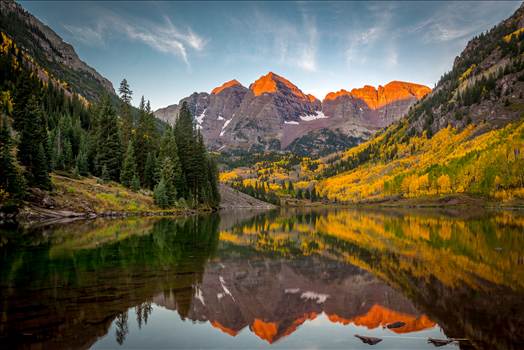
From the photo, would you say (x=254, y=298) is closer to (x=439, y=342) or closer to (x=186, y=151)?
(x=439, y=342)

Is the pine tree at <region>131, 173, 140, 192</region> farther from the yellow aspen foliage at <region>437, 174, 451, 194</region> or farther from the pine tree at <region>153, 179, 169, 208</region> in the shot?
the yellow aspen foliage at <region>437, 174, 451, 194</region>

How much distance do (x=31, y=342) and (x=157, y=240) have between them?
26.0 m

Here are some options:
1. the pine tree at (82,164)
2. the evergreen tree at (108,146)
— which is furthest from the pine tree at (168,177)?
the pine tree at (82,164)

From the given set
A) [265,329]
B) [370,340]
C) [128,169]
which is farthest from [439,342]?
[128,169]

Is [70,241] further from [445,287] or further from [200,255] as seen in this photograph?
[445,287]

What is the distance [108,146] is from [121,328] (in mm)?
84704

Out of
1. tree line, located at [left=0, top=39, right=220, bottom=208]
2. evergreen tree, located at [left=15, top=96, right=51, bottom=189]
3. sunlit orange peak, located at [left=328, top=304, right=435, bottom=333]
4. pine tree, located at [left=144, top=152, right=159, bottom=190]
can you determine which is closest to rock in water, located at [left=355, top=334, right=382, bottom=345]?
sunlit orange peak, located at [left=328, top=304, right=435, bottom=333]

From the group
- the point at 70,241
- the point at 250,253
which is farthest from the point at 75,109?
the point at 250,253

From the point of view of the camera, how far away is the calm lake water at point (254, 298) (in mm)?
11370

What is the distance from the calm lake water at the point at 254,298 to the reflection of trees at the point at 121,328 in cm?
3

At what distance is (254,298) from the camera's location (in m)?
16.7

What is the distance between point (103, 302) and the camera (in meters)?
14.3

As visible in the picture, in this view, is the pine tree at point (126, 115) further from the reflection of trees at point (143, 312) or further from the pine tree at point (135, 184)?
the reflection of trees at point (143, 312)

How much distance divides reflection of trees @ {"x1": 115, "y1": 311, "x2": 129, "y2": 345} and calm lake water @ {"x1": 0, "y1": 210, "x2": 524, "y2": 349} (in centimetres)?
3
